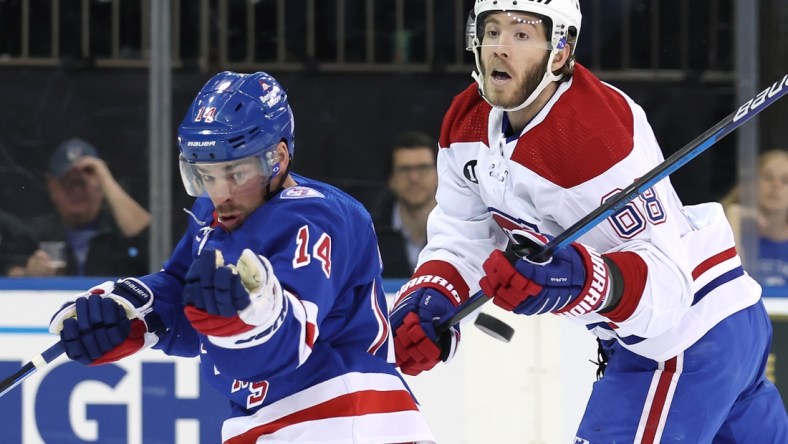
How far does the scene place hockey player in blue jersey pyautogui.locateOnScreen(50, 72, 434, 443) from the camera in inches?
85.0

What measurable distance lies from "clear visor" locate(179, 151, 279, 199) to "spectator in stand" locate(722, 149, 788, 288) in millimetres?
2019

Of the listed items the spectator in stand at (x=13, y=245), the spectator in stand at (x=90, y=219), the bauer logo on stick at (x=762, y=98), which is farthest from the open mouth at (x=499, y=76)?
the spectator in stand at (x=13, y=245)

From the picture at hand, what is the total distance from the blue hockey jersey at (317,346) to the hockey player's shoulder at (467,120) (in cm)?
59

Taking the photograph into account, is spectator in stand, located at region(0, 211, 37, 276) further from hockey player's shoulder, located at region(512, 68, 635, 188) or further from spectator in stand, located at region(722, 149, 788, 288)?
spectator in stand, located at region(722, 149, 788, 288)

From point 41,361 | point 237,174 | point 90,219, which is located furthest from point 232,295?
point 90,219

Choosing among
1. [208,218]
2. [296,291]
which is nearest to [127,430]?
[208,218]

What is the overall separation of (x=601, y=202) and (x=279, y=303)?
31.6 inches

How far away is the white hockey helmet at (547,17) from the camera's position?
2.69 m

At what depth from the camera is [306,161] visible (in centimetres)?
405

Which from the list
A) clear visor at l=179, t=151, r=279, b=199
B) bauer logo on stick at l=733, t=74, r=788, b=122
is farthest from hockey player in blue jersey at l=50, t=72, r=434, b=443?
bauer logo on stick at l=733, t=74, r=788, b=122

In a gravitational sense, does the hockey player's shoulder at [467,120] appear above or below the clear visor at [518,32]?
below

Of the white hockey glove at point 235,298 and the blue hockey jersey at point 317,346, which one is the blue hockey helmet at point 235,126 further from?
the white hockey glove at point 235,298

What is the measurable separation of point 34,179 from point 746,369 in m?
2.30

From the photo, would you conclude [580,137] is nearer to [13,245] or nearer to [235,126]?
[235,126]
